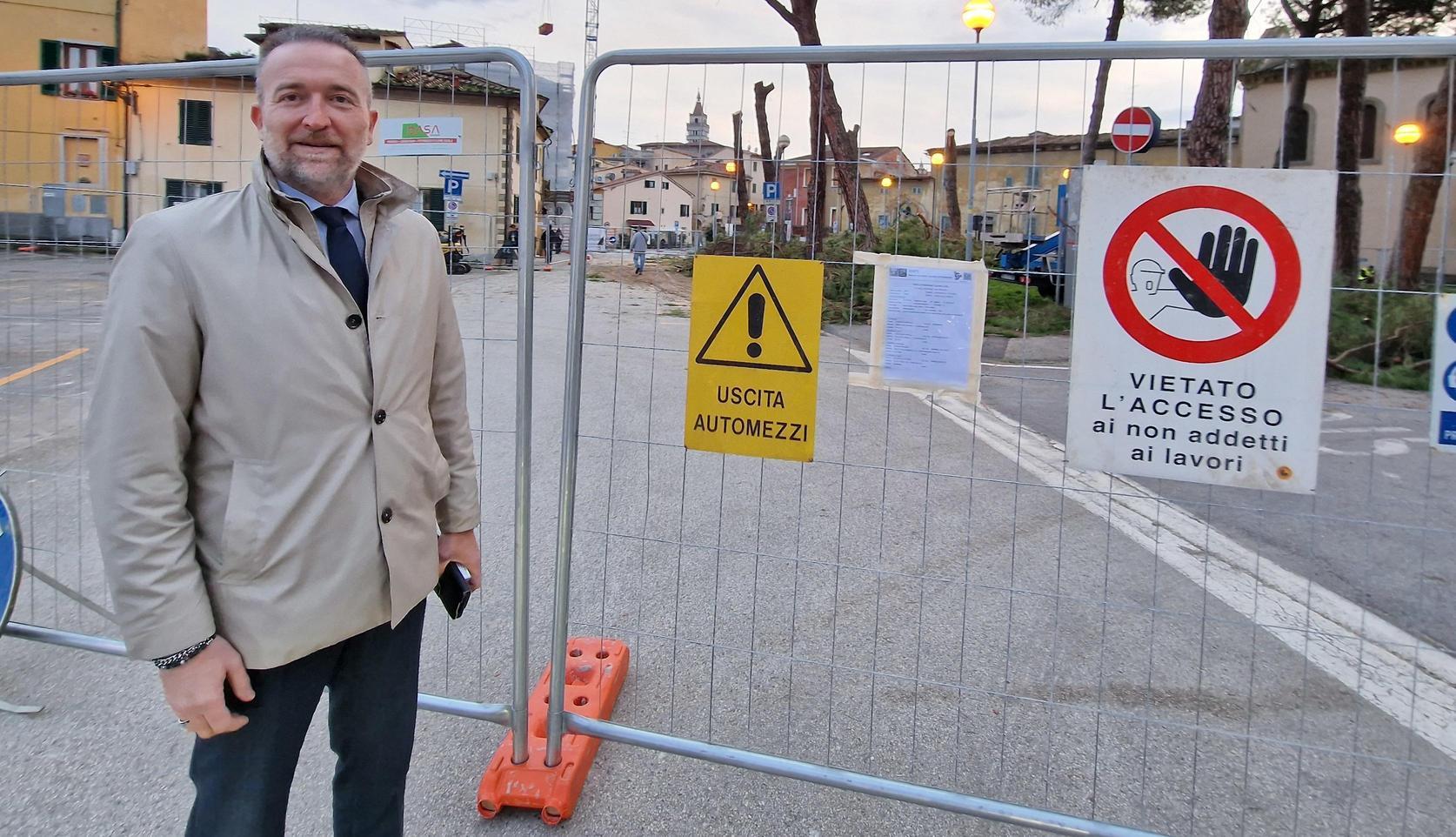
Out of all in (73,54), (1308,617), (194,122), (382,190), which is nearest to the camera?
(382,190)

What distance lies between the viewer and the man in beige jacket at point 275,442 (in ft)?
5.19

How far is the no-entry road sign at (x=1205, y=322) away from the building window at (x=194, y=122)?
117 inches

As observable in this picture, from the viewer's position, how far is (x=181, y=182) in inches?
129

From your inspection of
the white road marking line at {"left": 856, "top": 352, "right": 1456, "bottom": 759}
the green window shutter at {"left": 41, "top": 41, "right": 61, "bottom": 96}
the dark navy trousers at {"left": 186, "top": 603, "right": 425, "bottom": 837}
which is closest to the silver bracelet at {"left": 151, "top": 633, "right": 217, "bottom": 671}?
the dark navy trousers at {"left": 186, "top": 603, "right": 425, "bottom": 837}

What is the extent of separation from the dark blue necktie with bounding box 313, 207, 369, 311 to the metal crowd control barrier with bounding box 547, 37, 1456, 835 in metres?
0.83

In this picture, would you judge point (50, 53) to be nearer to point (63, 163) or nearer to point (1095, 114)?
point (63, 163)

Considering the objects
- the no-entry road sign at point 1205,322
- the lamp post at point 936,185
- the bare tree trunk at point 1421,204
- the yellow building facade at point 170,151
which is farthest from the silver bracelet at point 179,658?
the bare tree trunk at point 1421,204

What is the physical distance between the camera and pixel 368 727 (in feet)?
6.69

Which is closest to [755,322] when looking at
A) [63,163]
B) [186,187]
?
[186,187]

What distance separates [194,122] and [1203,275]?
3.32m

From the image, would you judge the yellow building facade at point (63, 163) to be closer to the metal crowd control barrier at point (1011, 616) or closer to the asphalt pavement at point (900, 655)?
the asphalt pavement at point (900, 655)

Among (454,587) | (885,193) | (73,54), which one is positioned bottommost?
(454,587)

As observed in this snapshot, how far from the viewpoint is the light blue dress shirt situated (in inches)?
71.8

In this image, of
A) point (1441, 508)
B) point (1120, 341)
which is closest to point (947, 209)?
point (1120, 341)
